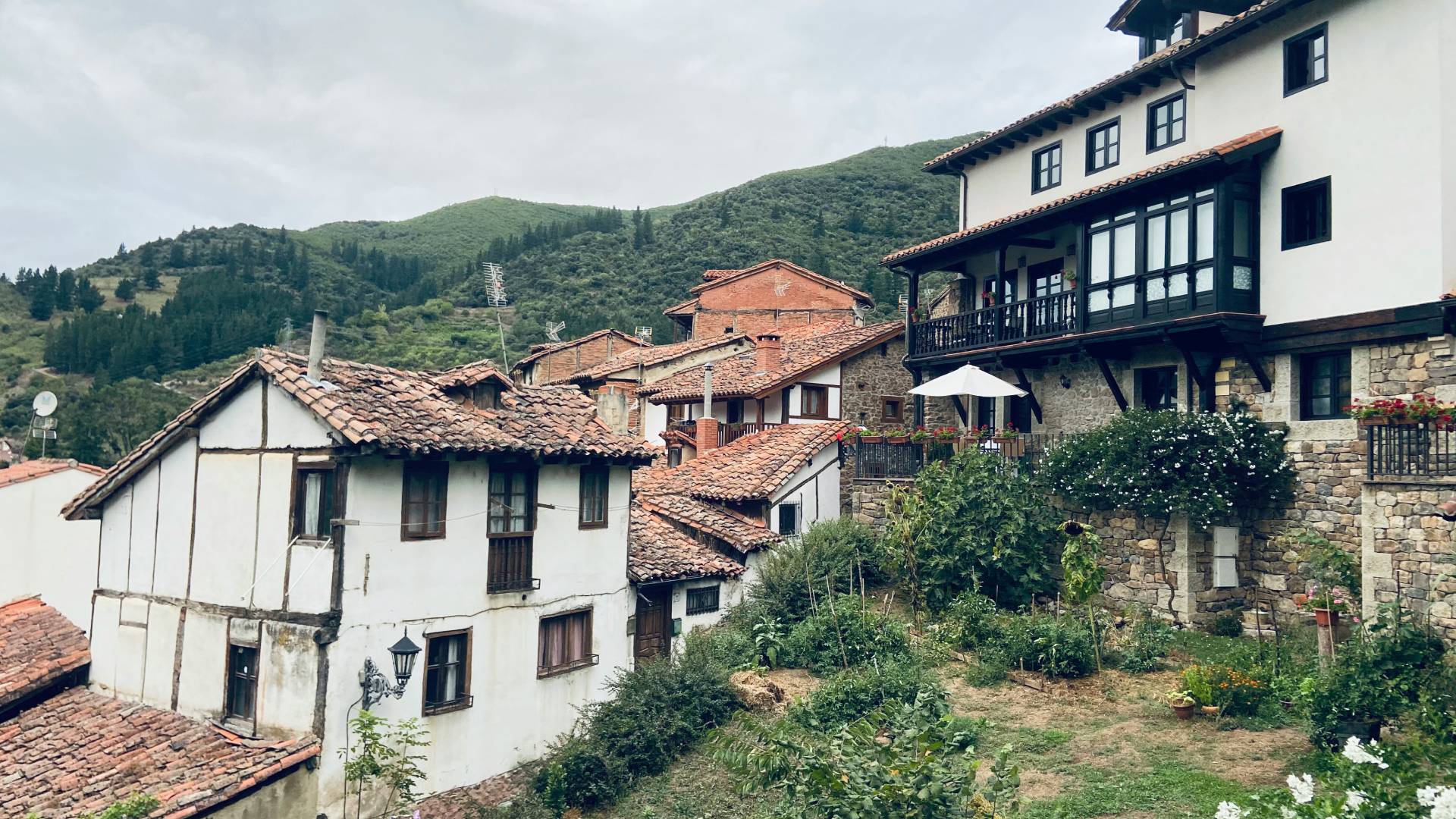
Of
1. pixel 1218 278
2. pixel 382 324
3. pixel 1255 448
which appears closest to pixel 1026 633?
pixel 1255 448

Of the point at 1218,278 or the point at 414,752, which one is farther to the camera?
the point at 1218,278

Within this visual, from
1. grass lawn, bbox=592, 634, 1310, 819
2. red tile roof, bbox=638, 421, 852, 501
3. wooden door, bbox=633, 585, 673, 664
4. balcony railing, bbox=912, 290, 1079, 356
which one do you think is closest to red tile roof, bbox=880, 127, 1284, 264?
balcony railing, bbox=912, 290, 1079, 356

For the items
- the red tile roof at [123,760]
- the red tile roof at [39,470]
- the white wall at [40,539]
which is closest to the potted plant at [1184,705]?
the red tile roof at [123,760]

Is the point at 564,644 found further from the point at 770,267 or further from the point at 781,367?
the point at 770,267

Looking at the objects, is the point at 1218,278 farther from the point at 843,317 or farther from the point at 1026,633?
the point at 843,317

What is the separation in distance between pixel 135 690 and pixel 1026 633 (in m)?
14.7

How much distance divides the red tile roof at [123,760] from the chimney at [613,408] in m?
11.5

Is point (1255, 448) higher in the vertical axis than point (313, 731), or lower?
higher

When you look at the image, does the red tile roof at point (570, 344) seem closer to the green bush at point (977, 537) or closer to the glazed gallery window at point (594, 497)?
the green bush at point (977, 537)

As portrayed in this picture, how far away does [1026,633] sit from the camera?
15.8 metres

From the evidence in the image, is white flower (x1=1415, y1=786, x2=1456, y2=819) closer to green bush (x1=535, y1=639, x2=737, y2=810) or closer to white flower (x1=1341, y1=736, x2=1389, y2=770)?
white flower (x1=1341, y1=736, x2=1389, y2=770)

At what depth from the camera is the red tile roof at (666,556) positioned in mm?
18906

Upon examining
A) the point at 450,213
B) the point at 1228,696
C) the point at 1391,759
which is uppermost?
the point at 450,213

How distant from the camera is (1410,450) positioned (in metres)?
13.9
